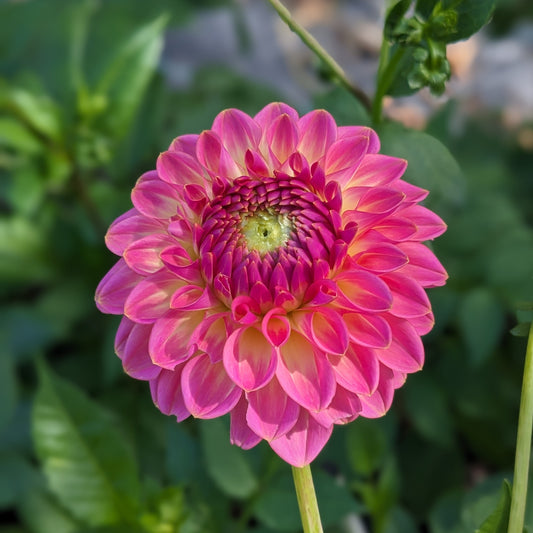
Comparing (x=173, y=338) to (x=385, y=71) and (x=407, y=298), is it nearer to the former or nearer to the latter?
(x=407, y=298)

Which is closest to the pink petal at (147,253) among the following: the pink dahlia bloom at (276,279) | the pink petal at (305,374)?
the pink dahlia bloom at (276,279)

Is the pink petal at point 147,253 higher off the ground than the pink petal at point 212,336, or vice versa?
the pink petal at point 147,253

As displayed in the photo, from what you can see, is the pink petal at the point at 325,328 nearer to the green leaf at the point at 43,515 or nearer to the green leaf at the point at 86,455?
the green leaf at the point at 86,455

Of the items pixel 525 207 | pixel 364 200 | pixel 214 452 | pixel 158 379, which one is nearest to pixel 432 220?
pixel 364 200

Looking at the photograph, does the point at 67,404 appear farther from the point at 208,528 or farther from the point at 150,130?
the point at 150,130

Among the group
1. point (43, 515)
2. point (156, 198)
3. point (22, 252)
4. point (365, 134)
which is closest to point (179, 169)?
point (156, 198)

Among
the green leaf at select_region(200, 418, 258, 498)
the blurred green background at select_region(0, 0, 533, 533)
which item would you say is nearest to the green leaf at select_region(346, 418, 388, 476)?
the blurred green background at select_region(0, 0, 533, 533)
